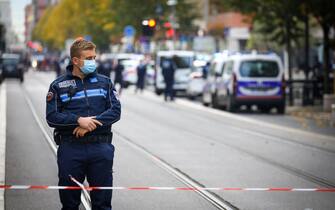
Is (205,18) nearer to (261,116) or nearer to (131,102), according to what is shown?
(131,102)

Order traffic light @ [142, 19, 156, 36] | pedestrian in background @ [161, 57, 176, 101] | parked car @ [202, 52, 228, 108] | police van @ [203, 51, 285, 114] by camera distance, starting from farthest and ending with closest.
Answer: traffic light @ [142, 19, 156, 36] < pedestrian in background @ [161, 57, 176, 101] < parked car @ [202, 52, 228, 108] < police van @ [203, 51, 285, 114]

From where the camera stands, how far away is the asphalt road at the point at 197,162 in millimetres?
11867

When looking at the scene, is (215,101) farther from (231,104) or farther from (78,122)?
(78,122)

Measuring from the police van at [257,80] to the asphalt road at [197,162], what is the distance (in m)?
3.71

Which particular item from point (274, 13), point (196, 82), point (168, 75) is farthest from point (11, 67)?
point (274, 13)

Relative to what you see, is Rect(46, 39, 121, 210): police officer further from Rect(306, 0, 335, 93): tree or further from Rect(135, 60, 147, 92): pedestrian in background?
Rect(135, 60, 147, 92): pedestrian in background

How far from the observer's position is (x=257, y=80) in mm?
33000

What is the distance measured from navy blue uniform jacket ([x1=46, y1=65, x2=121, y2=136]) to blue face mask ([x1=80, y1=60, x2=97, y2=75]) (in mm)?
138

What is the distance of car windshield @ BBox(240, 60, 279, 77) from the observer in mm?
32875

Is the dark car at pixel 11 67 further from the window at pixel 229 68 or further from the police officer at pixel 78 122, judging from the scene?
the police officer at pixel 78 122

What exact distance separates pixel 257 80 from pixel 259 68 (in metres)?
0.37

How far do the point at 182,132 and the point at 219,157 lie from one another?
6680 millimetres

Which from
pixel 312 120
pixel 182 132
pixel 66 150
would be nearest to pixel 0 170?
pixel 66 150

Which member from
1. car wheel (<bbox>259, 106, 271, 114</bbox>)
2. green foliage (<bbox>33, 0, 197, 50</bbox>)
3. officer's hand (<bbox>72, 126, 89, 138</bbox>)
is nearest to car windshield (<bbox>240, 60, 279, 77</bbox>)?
car wheel (<bbox>259, 106, 271, 114</bbox>)
